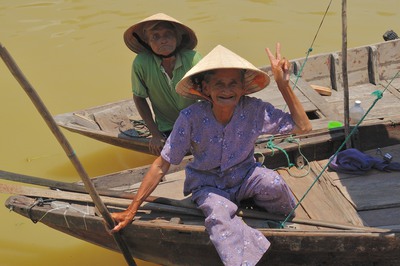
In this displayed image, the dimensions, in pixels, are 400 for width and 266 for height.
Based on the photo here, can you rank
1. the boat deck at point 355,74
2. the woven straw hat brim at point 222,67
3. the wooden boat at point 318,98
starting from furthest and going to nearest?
the boat deck at point 355,74, the wooden boat at point 318,98, the woven straw hat brim at point 222,67

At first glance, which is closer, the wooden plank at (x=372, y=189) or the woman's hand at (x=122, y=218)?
the woman's hand at (x=122, y=218)

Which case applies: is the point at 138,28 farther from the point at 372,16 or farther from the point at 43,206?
the point at 372,16

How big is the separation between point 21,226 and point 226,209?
96.3 inches

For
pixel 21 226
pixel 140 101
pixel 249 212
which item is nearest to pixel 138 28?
pixel 140 101

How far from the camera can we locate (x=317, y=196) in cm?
351

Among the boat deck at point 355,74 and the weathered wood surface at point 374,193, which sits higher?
the boat deck at point 355,74

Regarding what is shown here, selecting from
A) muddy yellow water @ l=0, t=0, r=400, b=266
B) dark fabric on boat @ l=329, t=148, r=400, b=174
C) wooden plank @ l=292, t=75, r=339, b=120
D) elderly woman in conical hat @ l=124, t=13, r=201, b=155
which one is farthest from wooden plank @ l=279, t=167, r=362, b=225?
muddy yellow water @ l=0, t=0, r=400, b=266

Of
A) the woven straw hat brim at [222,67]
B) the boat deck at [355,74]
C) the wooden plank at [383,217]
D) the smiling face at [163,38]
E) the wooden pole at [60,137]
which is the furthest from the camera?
the boat deck at [355,74]

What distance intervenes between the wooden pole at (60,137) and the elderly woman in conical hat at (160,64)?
→ 114 centimetres

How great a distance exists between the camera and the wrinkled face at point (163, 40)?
3770mm

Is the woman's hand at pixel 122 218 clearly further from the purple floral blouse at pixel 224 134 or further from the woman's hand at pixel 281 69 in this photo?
the woman's hand at pixel 281 69

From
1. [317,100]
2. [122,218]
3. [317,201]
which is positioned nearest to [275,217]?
[317,201]

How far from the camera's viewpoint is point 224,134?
115 inches

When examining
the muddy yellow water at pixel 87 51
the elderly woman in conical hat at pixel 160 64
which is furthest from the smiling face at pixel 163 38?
the muddy yellow water at pixel 87 51
